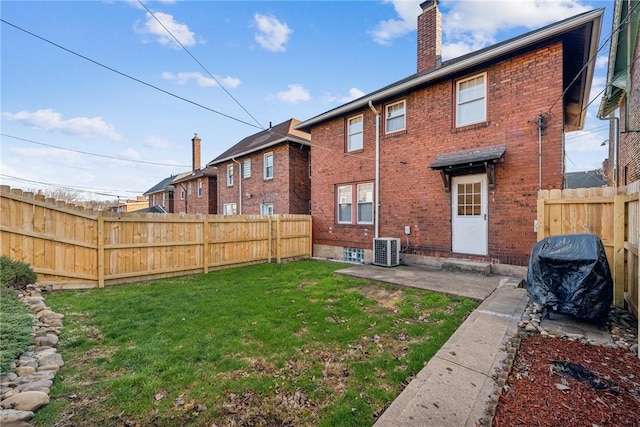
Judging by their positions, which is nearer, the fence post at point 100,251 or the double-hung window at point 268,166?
the fence post at point 100,251

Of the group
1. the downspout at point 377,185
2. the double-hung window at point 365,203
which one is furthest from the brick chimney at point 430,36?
the double-hung window at point 365,203

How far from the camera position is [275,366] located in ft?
Answer: 9.27

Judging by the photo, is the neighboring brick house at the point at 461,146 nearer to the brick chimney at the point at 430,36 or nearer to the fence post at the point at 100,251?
the brick chimney at the point at 430,36

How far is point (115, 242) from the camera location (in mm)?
6605

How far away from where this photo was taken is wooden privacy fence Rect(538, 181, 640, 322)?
388 centimetres

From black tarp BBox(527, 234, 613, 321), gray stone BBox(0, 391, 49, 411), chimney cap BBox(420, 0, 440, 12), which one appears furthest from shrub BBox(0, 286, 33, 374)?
chimney cap BBox(420, 0, 440, 12)

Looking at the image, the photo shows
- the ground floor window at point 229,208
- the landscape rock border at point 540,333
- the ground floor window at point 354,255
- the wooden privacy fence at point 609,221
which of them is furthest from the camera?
the ground floor window at point 229,208

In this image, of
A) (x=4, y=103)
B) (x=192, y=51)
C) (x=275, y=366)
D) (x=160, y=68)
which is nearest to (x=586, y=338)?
(x=275, y=366)

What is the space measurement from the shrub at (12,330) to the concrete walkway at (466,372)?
355cm

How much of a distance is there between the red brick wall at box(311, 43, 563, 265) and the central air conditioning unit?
24.0 inches

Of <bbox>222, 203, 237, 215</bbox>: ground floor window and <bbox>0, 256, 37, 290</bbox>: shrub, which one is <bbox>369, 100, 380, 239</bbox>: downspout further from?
<bbox>222, 203, 237, 215</bbox>: ground floor window

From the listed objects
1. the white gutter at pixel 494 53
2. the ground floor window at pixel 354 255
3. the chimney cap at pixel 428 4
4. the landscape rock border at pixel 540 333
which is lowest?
the ground floor window at pixel 354 255

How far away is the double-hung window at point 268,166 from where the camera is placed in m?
15.1

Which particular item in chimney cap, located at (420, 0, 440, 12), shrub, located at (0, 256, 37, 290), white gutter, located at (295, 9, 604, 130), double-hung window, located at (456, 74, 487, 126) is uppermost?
chimney cap, located at (420, 0, 440, 12)
